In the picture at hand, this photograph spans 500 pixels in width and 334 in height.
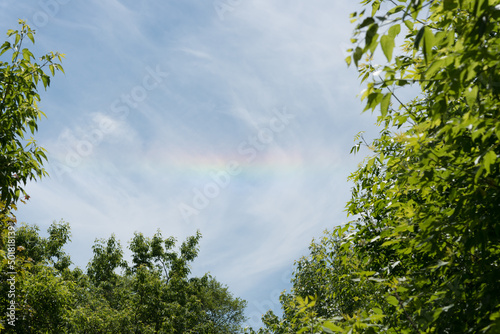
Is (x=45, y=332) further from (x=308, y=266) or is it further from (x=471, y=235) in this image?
(x=471, y=235)

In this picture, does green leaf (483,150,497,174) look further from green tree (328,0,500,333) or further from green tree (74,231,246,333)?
green tree (74,231,246,333)

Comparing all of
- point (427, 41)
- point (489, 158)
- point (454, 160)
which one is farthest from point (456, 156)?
point (427, 41)

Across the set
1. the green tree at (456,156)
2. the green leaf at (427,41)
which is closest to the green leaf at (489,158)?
the green tree at (456,156)

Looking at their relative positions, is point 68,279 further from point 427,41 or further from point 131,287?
point 427,41

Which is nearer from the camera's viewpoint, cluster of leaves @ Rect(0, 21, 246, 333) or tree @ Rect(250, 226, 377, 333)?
cluster of leaves @ Rect(0, 21, 246, 333)

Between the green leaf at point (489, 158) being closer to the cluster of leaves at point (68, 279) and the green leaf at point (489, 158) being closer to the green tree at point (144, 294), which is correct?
the cluster of leaves at point (68, 279)

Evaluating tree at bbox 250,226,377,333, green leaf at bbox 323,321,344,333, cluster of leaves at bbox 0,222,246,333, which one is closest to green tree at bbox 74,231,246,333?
cluster of leaves at bbox 0,222,246,333

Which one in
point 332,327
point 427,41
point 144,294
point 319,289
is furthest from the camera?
point 144,294

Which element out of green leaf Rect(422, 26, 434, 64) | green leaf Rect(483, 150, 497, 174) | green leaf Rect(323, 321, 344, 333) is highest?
green leaf Rect(422, 26, 434, 64)

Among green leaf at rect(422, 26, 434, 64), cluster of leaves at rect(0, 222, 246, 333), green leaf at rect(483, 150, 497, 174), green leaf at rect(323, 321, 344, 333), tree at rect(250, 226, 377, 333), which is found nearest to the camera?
green leaf at rect(422, 26, 434, 64)

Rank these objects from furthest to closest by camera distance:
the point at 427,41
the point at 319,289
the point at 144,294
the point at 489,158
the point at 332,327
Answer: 1. the point at 144,294
2. the point at 319,289
3. the point at 332,327
4. the point at 489,158
5. the point at 427,41

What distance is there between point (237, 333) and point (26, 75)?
152 feet

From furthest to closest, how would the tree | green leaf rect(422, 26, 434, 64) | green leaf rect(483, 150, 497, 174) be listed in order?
1. the tree
2. green leaf rect(483, 150, 497, 174)
3. green leaf rect(422, 26, 434, 64)

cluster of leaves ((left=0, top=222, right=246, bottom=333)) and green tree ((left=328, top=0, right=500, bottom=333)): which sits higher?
cluster of leaves ((left=0, top=222, right=246, bottom=333))
